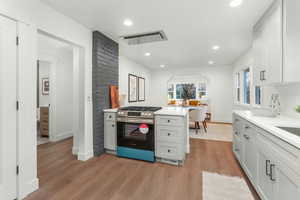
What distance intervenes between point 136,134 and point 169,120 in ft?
2.33

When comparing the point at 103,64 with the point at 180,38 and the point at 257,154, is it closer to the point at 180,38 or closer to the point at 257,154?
the point at 180,38

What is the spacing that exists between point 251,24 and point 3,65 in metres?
3.71

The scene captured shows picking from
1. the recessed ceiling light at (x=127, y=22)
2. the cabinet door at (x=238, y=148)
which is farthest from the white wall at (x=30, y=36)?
the cabinet door at (x=238, y=148)

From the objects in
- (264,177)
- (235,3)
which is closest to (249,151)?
(264,177)

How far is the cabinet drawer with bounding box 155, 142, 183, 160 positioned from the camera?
7.85 ft

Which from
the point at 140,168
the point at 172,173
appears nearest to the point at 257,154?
the point at 172,173

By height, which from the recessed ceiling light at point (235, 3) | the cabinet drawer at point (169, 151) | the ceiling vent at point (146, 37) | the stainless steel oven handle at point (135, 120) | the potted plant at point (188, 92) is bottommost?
the cabinet drawer at point (169, 151)

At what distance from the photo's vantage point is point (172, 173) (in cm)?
220

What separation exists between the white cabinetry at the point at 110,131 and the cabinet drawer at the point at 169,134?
940mm

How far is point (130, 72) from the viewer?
17.2ft

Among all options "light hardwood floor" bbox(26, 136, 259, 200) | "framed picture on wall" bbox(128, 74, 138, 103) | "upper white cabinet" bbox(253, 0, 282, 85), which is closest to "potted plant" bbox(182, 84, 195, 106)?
"framed picture on wall" bbox(128, 74, 138, 103)

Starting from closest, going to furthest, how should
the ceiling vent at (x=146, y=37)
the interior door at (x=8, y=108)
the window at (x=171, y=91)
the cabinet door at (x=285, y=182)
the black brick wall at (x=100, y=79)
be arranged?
1. the cabinet door at (x=285, y=182)
2. the interior door at (x=8, y=108)
3. the black brick wall at (x=100, y=79)
4. the ceiling vent at (x=146, y=37)
5. the window at (x=171, y=91)

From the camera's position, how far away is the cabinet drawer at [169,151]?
7.85ft

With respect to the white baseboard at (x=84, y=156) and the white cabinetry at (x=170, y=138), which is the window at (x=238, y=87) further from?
the white baseboard at (x=84, y=156)
